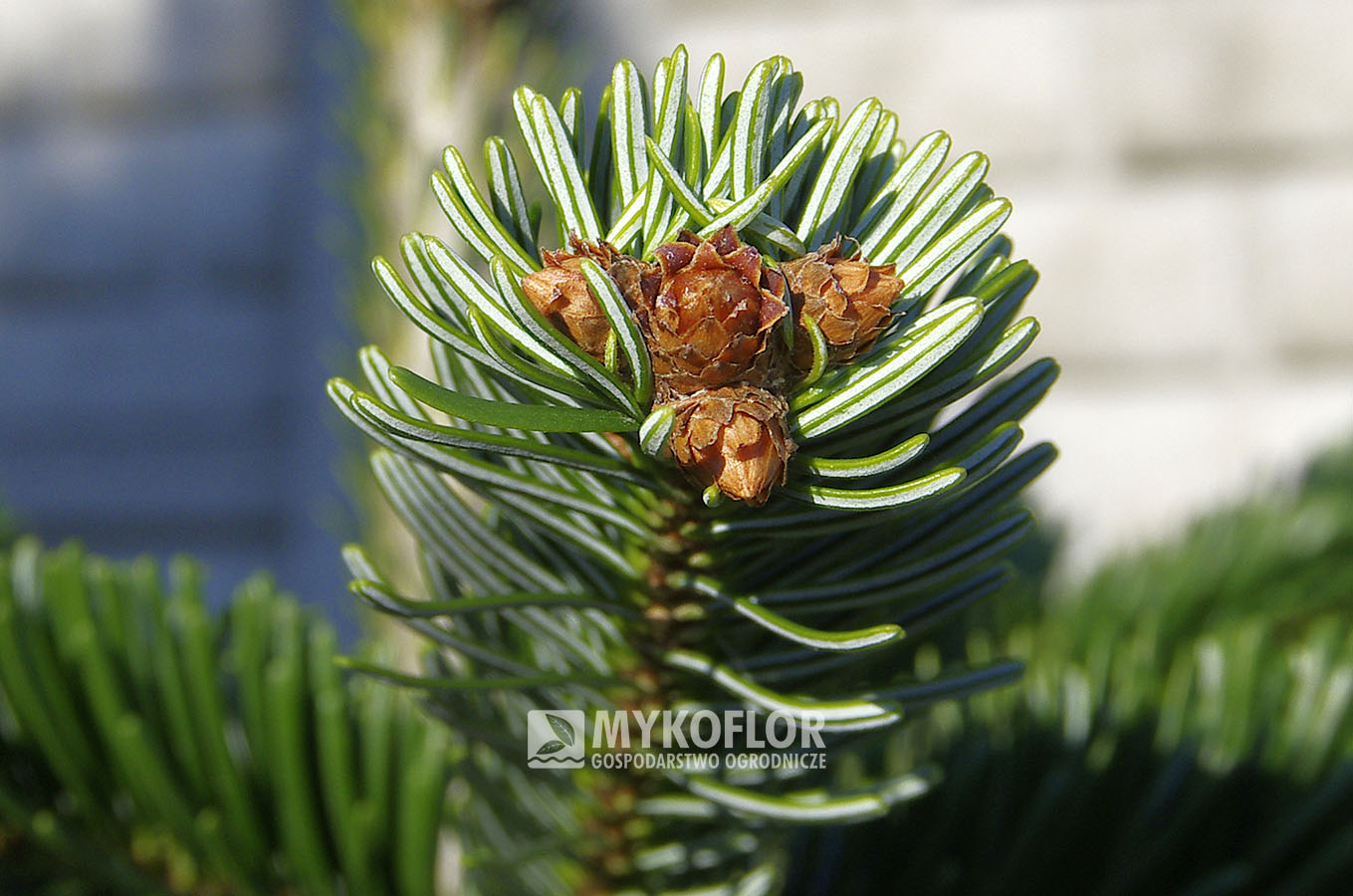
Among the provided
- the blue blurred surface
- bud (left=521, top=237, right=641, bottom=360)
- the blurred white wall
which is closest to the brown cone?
bud (left=521, top=237, right=641, bottom=360)

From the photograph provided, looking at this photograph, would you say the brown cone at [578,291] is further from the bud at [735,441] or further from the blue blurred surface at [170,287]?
the blue blurred surface at [170,287]

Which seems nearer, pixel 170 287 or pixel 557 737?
pixel 557 737

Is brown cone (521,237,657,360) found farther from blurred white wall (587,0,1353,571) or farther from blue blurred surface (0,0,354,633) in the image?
blue blurred surface (0,0,354,633)

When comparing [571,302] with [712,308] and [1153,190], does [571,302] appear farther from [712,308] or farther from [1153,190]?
[1153,190]

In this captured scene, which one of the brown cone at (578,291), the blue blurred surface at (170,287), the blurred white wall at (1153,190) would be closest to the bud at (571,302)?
the brown cone at (578,291)

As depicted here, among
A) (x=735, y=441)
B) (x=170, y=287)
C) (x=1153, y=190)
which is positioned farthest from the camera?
(x=170, y=287)

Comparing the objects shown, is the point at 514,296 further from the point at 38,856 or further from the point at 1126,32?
the point at 1126,32

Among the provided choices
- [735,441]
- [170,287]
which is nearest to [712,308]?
[735,441]

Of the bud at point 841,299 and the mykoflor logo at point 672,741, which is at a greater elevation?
the bud at point 841,299
